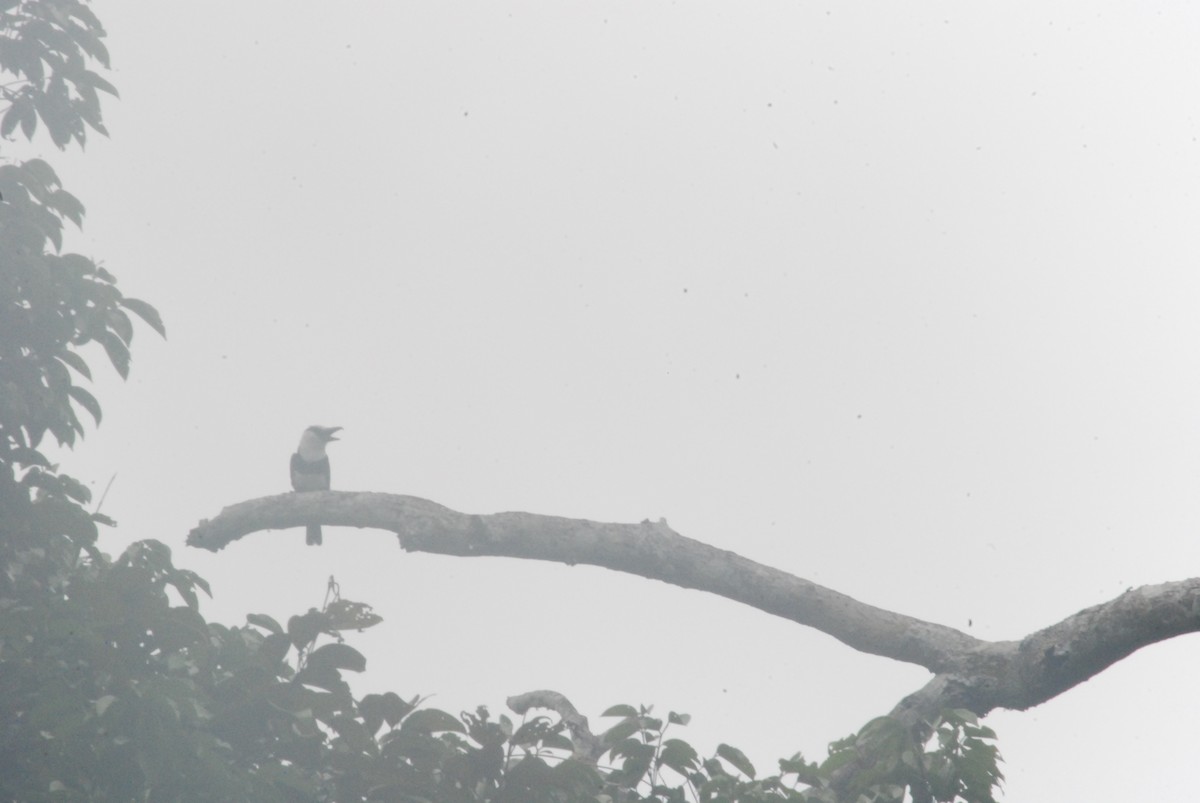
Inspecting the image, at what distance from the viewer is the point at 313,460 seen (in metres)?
14.4

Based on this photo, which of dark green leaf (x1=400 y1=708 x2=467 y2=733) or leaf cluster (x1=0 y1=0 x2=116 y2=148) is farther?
leaf cluster (x1=0 y1=0 x2=116 y2=148)

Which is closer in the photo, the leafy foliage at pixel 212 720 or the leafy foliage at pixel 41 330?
the leafy foliage at pixel 212 720

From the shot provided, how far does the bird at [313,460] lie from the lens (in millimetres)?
14328

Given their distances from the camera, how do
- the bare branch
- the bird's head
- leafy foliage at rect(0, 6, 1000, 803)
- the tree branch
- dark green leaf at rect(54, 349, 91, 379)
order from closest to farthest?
leafy foliage at rect(0, 6, 1000, 803) < the tree branch < dark green leaf at rect(54, 349, 91, 379) < the bare branch < the bird's head

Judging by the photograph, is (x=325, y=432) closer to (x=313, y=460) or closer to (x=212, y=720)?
(x=313, y=460)

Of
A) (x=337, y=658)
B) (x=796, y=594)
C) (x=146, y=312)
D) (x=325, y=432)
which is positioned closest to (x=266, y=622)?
(x=337, y=658)

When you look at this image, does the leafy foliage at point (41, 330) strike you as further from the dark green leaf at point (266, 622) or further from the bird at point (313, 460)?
the bird at point (313, 460)

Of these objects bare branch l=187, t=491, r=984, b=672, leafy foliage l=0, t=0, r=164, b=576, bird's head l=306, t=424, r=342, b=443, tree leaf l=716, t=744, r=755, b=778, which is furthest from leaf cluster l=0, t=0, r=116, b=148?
bird's head l=306, t=424, r=342, b=443

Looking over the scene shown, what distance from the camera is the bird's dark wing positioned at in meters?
14.4

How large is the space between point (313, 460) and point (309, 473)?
18 centimetres

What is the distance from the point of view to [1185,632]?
12.8ft

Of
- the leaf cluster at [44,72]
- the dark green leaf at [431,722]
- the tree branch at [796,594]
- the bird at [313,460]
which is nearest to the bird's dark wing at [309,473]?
the bird at [313,460]

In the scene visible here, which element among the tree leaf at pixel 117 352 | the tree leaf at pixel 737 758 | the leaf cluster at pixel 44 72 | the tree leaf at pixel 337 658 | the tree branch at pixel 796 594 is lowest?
the tree leaf at pixel 737 758

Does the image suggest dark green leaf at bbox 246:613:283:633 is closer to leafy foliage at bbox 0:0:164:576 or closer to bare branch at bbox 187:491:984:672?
leafy foliage at bbox 0:0:164:576
